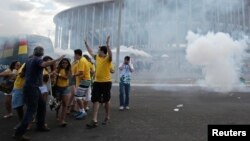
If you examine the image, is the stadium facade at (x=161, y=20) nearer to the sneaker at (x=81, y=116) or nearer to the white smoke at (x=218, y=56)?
the white smoke at (x=218, y=56)

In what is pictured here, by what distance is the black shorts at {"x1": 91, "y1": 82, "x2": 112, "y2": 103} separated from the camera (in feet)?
21.8

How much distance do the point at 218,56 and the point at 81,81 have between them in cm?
974

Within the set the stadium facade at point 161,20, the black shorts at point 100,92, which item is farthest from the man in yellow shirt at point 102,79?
the stadium facade at point 161,20

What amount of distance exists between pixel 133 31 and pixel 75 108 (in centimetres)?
1740

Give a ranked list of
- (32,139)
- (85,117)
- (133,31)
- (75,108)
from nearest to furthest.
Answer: (32,139), (85,117), (75,108), (133,31)

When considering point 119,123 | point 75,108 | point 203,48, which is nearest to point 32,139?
point 119,123

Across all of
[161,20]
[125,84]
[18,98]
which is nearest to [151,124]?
[125,84]

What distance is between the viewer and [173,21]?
20969 millimetres

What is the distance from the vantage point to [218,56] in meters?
15.3

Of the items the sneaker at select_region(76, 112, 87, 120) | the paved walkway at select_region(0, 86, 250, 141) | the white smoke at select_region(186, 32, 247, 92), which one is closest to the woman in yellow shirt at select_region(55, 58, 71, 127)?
the paved walkway at select_region(0, 86, 250, 141)

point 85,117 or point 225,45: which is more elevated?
point 225,45

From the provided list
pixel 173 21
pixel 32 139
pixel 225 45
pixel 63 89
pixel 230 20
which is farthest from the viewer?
pixel 173 21

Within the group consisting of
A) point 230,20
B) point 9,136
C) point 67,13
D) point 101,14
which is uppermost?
point 67,13

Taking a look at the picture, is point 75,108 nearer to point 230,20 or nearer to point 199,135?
point 199,135
